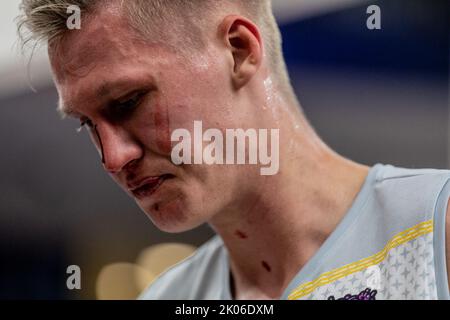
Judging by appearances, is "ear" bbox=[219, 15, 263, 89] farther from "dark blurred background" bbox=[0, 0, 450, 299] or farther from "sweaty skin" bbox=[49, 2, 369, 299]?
"dark blurred background" bbox=[0, 0, 450, 299]

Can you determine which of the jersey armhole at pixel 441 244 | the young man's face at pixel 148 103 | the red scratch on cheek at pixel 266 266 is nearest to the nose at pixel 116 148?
the young man's face at pixel 148 103

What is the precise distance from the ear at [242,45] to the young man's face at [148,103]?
19 mm

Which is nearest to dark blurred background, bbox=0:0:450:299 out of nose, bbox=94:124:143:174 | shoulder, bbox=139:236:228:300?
shoulder, bbox=139:236:228:300

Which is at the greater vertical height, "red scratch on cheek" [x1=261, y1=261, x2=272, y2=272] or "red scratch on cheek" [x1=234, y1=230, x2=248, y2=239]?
"red scratch on cheek" [x1=234, y1=230, x2=248, y2=239]

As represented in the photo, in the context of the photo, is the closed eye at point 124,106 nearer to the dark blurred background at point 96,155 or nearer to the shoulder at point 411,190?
the dark blurred background at point 96,155

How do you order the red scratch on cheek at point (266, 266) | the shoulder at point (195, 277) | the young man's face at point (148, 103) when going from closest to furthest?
the young man's face at point (148, 103)
the red scratch on cheek at point (266, 266)
the shoulder at point (195, 277)

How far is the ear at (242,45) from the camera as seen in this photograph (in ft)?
3.15

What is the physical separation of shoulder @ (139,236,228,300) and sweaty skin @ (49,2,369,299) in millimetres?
140

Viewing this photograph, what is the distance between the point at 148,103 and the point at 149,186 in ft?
0.42

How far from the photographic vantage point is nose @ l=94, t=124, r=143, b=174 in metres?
0.92

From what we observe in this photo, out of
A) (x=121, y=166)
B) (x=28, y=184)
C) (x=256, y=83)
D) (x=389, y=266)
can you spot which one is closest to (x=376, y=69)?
(x=256, y=83)

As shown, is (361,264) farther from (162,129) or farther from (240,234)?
(162,129)

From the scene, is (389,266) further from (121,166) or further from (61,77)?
(61,77)
